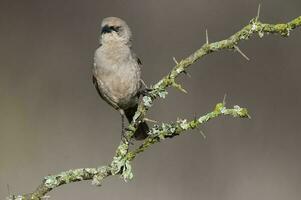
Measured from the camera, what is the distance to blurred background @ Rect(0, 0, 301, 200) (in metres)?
6.25

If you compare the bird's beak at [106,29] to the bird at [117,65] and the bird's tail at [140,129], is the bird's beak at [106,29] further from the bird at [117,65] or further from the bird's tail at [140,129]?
the bird's tail at [140,129]

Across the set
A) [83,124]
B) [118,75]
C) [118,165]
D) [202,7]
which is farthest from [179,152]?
[118,165]

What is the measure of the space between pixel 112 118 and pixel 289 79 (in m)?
1.53

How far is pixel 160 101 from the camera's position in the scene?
6.48 m

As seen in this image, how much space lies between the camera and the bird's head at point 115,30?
377 cm

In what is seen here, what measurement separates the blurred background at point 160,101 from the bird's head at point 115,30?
2.30 meters

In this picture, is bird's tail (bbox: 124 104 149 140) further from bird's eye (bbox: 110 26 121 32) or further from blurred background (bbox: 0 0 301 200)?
blurred background (bbox: 0 0 301 200)

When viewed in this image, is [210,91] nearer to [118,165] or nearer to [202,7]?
[202,7]

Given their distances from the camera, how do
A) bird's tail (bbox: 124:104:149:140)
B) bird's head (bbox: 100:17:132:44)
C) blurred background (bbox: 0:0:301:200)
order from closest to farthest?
1. bird's head (bbox: 100:17:132:44)
2. bird's tail (bbox: 124:104:149:140)
3. blurred background (bbox: 0:0:301:200)

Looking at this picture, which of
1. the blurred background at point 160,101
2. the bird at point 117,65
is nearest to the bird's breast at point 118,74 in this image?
the bird at point 117,65

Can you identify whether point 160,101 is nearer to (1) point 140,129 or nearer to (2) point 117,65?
(1) point 140,129

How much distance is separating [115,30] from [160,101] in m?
2.72

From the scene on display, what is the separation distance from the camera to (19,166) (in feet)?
21.0

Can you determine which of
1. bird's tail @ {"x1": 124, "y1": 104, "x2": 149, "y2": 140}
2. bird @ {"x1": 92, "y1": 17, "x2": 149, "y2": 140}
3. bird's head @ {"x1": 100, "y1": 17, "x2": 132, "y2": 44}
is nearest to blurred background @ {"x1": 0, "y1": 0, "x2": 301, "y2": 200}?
bird's tail @ {"x1": 124, "y1": 104, "x2": 149, "y2": 140}
